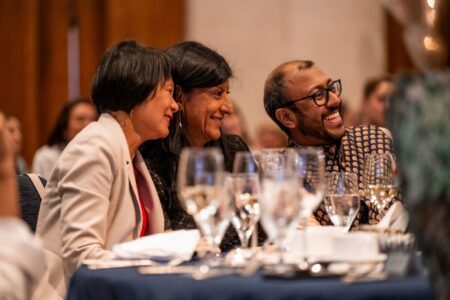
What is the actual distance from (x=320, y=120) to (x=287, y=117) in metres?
0.15

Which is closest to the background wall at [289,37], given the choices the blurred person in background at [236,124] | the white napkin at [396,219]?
the blurred person in background at [236,124]

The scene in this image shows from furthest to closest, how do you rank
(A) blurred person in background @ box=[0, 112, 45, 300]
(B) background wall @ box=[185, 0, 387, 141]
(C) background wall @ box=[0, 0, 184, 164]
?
(C) background wall @ box=[0, 0, 184, 164], (B) background wall @ box=[185, 0, 387, 141], (A) blurred person in background @ box=[0, 112, 45, 300]

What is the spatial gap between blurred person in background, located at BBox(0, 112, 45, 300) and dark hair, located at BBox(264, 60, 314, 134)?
214 cm

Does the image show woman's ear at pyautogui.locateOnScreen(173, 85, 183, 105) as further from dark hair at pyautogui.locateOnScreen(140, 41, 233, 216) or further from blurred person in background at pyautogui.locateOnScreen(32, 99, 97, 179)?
blurred person in background at pyautogui.locateOnScreen(32, 99, 97, 179)

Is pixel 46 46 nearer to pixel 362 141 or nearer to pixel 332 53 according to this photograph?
pixel 332 53

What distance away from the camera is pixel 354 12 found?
754cm

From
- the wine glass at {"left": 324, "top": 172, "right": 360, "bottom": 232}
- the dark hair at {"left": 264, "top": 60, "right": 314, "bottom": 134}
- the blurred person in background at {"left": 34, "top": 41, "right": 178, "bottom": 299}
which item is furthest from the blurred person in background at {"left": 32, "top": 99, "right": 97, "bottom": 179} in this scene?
the wine glass at {"left": 324, "top": 172, "right": 360, "bottom": 232}

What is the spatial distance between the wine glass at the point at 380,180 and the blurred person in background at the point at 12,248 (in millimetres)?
1212

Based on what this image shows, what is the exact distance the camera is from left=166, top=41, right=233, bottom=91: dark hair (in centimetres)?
373

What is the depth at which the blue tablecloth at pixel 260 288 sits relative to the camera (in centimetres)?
192

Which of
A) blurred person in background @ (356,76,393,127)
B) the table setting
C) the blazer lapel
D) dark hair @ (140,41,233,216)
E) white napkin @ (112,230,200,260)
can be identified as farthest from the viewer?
blurred person in background @ (356,76,393,127)

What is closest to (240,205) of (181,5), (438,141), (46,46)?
(438,141)

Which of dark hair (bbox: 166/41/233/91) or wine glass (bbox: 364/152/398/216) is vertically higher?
dark hair (bbox: 166/41/233/91)

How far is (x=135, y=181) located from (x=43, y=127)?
5.49 m
